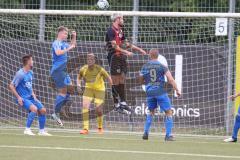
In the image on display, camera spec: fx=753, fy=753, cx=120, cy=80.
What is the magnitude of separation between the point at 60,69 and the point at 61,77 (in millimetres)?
225

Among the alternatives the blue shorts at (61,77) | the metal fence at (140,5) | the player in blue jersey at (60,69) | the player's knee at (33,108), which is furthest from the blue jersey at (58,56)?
the metal fence at (140,5)

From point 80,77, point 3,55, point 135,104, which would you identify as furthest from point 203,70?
point 3,55

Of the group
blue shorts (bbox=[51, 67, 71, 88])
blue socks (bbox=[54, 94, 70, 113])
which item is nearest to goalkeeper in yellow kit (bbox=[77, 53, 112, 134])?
blue shorts (bbox=[51, 67, 71, 88])

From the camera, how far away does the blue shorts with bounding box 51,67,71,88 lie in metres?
16.5

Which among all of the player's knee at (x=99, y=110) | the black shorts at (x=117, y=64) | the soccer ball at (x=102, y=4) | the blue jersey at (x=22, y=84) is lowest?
the player's knee at (x=99, y=110)

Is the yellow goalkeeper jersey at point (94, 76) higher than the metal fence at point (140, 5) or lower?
lower

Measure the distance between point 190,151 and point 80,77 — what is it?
211 inches

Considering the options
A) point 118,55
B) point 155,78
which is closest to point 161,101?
point 155,78

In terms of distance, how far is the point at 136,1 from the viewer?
18000 mm

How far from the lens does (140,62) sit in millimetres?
18156

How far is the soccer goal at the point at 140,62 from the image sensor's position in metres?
17.7

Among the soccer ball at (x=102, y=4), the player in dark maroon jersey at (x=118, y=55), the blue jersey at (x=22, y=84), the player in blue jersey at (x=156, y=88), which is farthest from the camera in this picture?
the soccer ball at (x=102, y=4)

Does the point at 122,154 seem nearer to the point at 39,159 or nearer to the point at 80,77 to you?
the point at 39,159

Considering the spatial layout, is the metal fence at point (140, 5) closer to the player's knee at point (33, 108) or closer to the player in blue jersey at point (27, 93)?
the player in blue jersey at point (27, 93)
